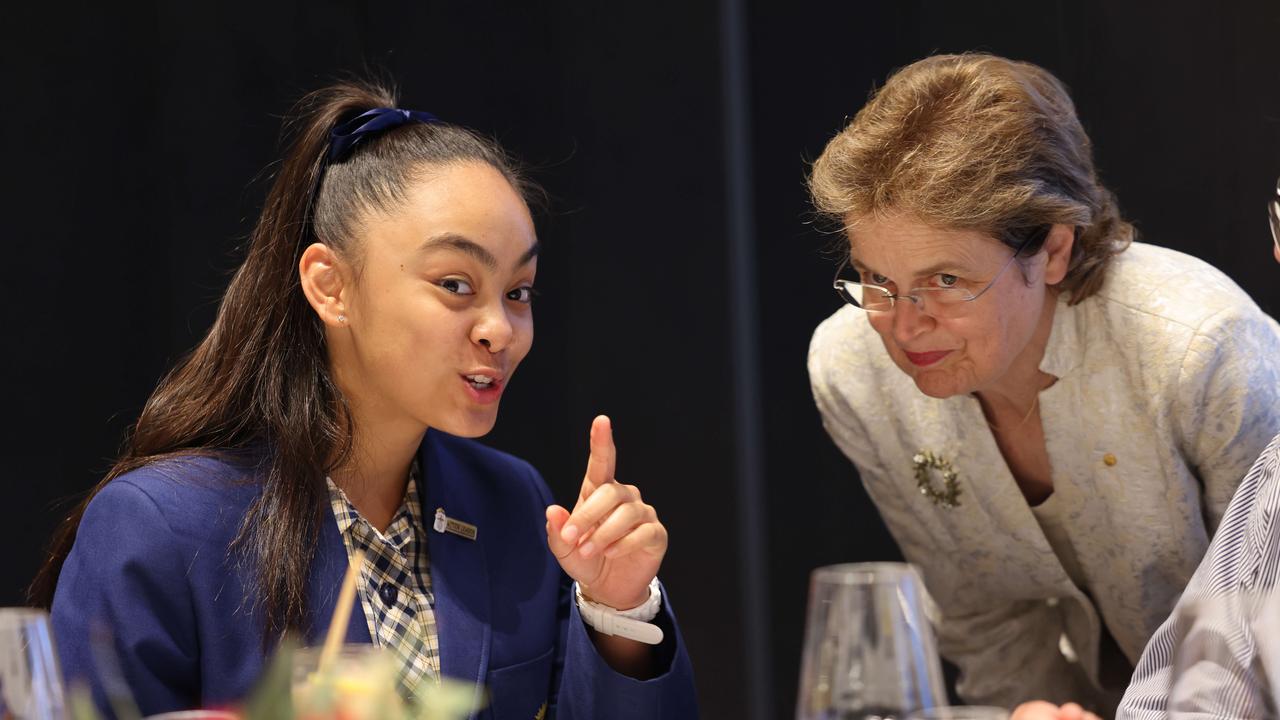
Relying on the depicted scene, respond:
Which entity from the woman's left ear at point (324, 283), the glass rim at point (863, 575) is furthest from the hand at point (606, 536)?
the glass rim at point (863, 575)

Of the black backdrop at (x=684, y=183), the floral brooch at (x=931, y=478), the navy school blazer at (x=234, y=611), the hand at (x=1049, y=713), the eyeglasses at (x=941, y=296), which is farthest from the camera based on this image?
the black backdrop at (x=684, y=183)

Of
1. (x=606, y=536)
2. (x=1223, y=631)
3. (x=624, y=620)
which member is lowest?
(x=624, y=620)

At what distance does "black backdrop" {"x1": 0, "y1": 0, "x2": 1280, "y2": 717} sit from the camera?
2.81 m

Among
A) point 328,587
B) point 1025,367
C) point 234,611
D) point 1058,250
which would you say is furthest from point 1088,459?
point 234,611

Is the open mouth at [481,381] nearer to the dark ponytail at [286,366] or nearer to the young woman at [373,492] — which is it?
the young woman at [373,492]

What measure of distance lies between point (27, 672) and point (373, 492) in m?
1.01

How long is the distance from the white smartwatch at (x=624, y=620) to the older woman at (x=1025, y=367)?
58cm

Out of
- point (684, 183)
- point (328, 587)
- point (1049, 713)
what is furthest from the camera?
point (684, 183)

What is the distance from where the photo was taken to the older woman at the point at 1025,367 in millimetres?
1949

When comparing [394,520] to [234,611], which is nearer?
[234,611]

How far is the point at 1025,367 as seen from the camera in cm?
214

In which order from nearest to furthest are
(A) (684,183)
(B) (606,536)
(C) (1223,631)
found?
(C) (1223,631)
(B) (606,536)
(A) (684,183)

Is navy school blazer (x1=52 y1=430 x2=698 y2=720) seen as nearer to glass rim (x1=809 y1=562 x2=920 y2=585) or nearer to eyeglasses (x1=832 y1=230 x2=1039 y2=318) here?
eyeglasses (x1=832 y1=230 x2=1039 y2=318)

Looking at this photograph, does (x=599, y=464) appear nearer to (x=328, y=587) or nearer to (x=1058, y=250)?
(x=328, y=587)
